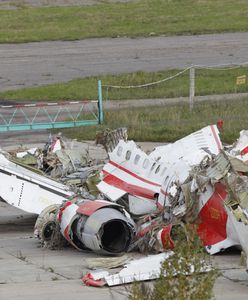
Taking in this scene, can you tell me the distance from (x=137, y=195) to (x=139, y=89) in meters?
21.2

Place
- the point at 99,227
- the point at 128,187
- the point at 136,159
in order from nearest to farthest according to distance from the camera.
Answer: the point at 99,227
the point at 128,187
the point at 136,159

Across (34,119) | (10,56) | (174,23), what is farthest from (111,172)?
(174,23)

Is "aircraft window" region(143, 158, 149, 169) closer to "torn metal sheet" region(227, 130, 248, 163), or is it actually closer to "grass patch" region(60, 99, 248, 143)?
"torn metal sheet" region(227, 130, 248, 163)

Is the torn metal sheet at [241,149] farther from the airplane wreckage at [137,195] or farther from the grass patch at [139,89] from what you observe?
the grass patch at [139,89]

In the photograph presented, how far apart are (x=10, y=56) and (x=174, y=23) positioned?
1308 cm

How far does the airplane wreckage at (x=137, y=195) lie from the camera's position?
17.6m

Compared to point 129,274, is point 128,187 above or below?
above

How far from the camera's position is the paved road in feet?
155

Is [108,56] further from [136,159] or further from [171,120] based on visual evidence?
[136,159]

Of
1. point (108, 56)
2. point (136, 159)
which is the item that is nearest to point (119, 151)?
point (136, 159)

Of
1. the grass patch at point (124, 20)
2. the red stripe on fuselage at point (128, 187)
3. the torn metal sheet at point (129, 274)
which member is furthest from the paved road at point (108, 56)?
the torn metal sheet at point (129, 274)

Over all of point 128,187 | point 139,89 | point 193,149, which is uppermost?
point 193,149

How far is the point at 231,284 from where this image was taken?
15500 millimetres

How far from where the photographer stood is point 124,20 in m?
63.8
